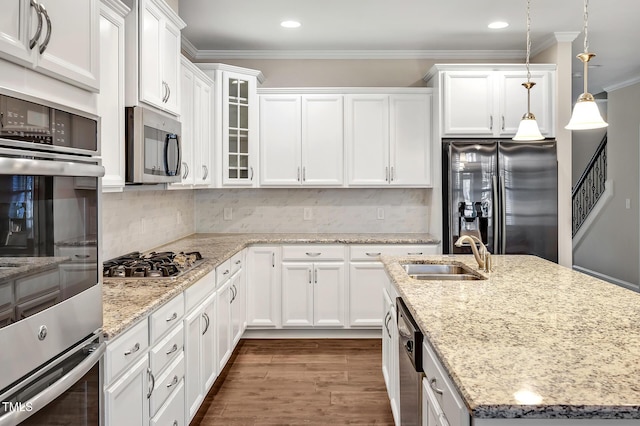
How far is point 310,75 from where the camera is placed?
5.01 m

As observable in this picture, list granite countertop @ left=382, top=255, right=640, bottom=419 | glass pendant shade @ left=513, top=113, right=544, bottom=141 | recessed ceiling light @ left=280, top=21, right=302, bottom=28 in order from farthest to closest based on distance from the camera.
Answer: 1. recessed ceiling light @ left=280, top=21, right=302, bottom=28
2. glass pendant shade @ left=513, top=113, right=544, bottom=141
3. granite countertop @ left=382, top=255, right=640, bottom=419

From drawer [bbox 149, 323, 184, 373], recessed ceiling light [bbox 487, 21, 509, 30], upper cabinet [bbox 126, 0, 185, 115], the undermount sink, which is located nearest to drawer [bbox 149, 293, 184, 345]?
drawer [bbox 149, 323, 184, 373]

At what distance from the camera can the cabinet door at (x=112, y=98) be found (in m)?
2.26

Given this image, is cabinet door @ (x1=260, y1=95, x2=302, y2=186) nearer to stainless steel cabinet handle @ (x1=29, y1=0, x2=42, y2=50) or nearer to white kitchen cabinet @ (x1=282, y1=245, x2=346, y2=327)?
white kitchen cabinet @ (x1=282, y1=245, x2=346, y2=327)

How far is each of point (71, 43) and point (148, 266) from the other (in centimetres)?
144

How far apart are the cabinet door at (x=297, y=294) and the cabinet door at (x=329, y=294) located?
0.05 meters

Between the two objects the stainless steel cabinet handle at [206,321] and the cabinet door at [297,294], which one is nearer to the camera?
the stainless steel cabinet handle at [206,321]

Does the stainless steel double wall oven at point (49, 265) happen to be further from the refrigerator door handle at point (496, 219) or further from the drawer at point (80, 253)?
the refrigerator door handle at point (496, 219)

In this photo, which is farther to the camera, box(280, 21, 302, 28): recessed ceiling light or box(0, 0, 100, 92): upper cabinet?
box(280, 21, 302, 28): recessed ceiling light

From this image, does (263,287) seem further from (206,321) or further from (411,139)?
(411,139)

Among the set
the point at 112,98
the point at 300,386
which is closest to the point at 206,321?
the point at 300,386

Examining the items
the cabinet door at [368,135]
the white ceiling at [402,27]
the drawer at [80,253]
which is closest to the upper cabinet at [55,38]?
the drawer at [80,253]

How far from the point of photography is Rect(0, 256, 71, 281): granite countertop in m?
1.10

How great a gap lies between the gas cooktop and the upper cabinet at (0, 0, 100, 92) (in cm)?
123
